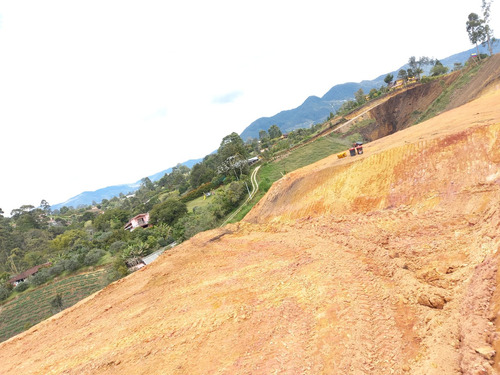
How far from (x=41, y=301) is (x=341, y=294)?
42901 millimetres

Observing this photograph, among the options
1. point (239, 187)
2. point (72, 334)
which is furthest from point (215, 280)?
point (239, 187)

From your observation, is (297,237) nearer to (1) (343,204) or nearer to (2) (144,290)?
(1) (343,204)

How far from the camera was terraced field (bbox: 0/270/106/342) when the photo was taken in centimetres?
3009

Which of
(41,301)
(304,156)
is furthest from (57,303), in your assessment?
(304,156)

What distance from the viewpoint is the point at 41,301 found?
1367 inches

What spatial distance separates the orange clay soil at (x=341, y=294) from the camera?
7000 millimetres

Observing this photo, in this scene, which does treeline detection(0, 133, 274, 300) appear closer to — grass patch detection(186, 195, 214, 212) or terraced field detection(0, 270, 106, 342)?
grass patch detection(186, 195, 214, 212)

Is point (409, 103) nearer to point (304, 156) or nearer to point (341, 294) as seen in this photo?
point (304, 156)

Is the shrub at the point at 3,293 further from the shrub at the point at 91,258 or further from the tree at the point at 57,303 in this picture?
the tree at the point at 57,303

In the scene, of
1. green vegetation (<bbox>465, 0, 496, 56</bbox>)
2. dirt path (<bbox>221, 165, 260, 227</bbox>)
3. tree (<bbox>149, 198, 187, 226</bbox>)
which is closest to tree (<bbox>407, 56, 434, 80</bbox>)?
green vegetation (<bbox>465, 0, 496, 56</bbox>)

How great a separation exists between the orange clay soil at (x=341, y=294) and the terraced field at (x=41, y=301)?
66.5 ft

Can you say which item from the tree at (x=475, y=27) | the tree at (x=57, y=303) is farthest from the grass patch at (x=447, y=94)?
the tree at (x=57, y=303)

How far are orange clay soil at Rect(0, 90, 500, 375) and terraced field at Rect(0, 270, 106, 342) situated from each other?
20.3m

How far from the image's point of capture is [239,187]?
3997 cm
